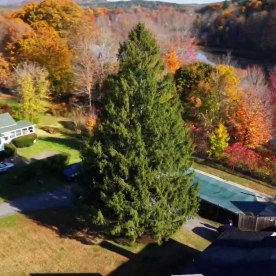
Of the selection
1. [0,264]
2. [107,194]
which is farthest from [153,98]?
[0,264]

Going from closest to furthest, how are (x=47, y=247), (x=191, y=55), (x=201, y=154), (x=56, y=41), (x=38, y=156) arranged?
(x=47, y=247)
(x=38, y=156)
(x=201, y=154)
(x=56, y=41)
(x=191, y=55)

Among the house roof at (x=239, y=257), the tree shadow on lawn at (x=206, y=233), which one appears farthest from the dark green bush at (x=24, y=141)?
the house roof at (x=239, y=257)

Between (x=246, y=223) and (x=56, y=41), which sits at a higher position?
(x=56, y=41)

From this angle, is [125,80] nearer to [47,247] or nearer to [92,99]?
[47,247]

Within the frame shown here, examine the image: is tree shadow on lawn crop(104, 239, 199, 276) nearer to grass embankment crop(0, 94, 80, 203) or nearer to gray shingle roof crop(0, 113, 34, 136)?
grass embankment crop(0, 94, 80, 203)

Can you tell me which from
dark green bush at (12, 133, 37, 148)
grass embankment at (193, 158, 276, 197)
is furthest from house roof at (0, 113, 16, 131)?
grass embankment at (193, 158, 276, 197)

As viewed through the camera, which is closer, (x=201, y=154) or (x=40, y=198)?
(x=40, y=198)
